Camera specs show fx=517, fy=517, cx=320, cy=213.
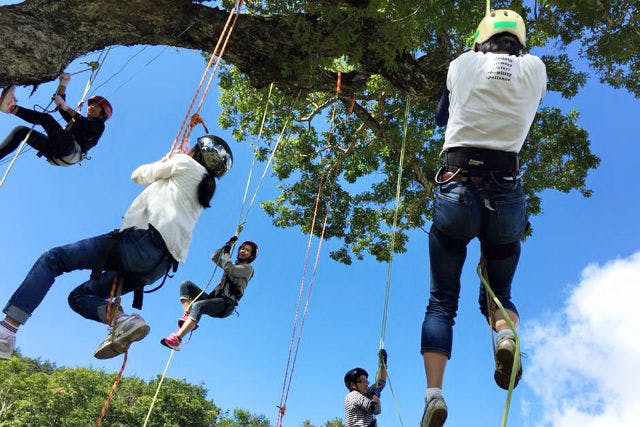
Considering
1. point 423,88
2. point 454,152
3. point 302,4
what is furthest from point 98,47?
point 454,152

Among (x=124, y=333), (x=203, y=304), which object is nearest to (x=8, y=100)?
(x=124, y=333)

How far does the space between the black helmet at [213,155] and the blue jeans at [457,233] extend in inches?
67.0

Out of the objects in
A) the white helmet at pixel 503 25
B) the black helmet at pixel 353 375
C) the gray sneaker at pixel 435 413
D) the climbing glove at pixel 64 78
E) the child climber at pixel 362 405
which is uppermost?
the climbing glove at pixel 64 78

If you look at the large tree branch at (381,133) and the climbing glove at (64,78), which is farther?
the large tree branch at (381,133)

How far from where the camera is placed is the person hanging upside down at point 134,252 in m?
2.98

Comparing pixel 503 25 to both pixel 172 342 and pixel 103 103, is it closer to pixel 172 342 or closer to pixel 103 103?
pixel 103 103

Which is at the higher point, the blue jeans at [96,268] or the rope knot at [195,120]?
the rope knot at [195,120]

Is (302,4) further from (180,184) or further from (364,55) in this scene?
(180,184)

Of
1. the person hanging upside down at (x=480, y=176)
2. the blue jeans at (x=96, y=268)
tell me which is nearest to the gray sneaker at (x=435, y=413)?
the person hanging upside down at (x=480, y=176)

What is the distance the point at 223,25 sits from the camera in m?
5.39

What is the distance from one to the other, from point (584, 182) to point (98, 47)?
809 centimetres

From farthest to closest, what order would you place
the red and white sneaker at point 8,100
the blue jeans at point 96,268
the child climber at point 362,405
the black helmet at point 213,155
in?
1. the child climber at point 362,405
2. the red and white sneaker at point 8,100
3. the black helmet at point 213,155
4. the blue jeans at point 96,268

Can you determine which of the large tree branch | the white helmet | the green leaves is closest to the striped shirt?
the white helmet

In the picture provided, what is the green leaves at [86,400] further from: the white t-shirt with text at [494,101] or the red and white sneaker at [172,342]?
the white t-shirt with text at [494,101]
